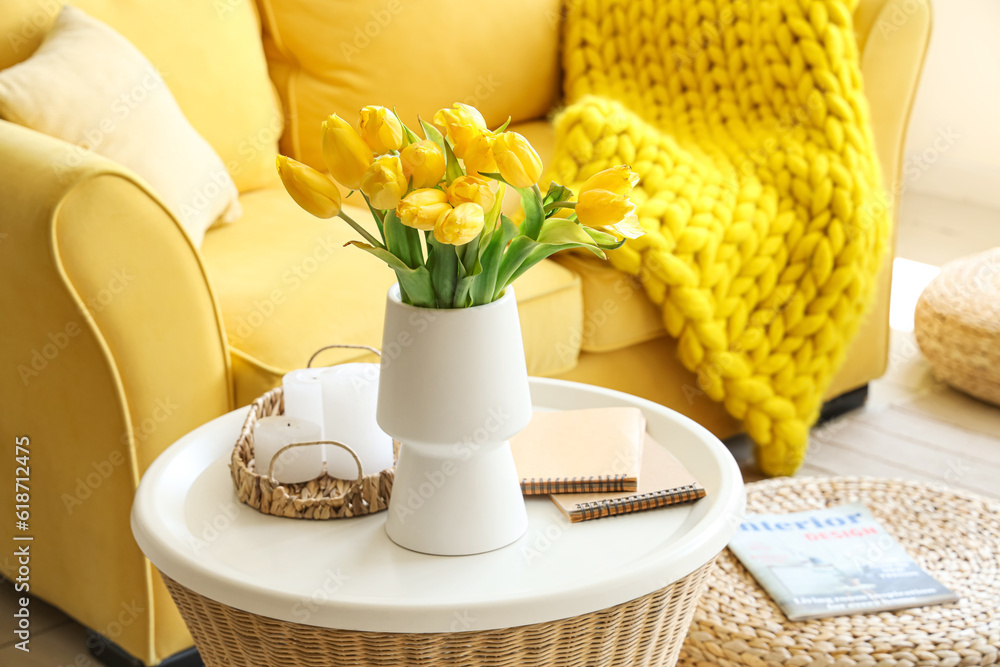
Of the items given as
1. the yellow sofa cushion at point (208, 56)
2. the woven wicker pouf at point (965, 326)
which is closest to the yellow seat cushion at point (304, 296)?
the yellow sofa cushion at point (208, 56)

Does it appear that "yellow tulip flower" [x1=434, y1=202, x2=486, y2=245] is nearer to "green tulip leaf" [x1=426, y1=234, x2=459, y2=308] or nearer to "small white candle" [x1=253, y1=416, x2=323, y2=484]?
A: "green tulip leaf" [x1=426, y1=234, x2=459, y2=308]

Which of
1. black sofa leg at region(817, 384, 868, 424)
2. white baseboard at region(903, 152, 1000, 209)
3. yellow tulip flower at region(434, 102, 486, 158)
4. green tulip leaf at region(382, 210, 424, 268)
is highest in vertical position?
yellow tulip flower at region(434, 102, 486, 158)

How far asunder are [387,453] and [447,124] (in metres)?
0.33

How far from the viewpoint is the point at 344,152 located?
2.17ft

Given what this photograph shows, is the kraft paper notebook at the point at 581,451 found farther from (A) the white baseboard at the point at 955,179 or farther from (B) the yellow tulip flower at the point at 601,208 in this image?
(A) the white baseboard at the point at 955,179

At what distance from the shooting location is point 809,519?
3.90 ft

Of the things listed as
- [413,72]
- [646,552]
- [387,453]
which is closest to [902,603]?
[646,552]

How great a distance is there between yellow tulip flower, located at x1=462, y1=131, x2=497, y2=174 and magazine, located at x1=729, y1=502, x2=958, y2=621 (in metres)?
0.62

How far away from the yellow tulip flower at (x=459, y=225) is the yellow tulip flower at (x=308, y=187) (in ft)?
0.32

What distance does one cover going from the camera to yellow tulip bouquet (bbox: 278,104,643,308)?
644 millimetres

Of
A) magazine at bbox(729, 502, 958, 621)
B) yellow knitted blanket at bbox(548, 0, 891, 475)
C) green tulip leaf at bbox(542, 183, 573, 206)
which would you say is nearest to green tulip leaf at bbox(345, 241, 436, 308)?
green tulip leaf at bbox(542, 183, 573, 206)

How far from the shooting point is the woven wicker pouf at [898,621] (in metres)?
0.95

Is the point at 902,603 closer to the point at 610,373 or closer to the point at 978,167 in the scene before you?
the point at 610,373

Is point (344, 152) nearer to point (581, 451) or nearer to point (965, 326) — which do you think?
point (581, 451)
